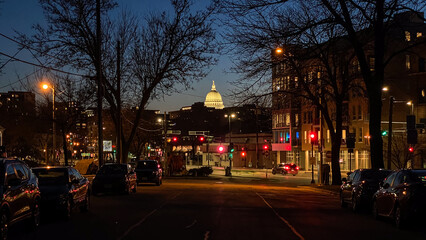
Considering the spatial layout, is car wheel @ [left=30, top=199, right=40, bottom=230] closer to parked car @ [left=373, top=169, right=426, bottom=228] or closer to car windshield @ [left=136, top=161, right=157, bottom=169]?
parked car @ [left=373, top=169, right=426, bottom=228]

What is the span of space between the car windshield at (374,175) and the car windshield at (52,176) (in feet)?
34.6

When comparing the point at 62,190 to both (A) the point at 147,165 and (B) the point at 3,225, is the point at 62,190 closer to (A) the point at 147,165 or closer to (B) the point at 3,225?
(B) the point at 3,225

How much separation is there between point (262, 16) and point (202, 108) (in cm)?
15218

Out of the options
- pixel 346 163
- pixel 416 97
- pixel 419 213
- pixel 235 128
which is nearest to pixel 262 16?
pixel 419 213

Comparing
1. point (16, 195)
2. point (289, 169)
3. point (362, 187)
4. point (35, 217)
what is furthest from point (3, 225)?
point (289, 169)

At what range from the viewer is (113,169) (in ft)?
96.1

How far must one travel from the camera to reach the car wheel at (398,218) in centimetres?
1524

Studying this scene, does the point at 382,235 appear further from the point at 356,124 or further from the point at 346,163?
the point at 346,163

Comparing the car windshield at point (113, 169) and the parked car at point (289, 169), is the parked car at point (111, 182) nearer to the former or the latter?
the car windshield at point (113, 169)

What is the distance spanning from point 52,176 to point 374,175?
37.0 ft

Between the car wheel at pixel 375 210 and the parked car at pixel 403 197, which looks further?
the car wheel at pixel 375 210

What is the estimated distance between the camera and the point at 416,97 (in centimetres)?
6488

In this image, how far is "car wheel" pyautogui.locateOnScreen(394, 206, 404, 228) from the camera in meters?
15.2

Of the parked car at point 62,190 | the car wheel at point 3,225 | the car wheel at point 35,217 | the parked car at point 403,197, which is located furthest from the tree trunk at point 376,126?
the car wheel at point 3,225
